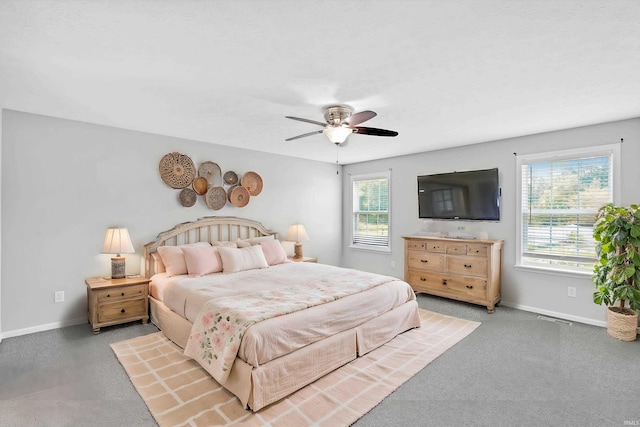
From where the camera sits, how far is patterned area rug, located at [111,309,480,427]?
6.91 ft

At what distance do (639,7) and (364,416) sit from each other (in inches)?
112

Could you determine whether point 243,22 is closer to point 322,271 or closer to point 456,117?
point 456,117

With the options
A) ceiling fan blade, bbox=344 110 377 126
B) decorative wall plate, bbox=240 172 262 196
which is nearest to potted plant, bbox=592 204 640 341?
ceiling fan blade, bbox=344 110 377 126

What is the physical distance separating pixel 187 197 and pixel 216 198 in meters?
0.42

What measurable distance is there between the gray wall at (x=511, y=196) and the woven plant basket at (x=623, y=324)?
1.17 feet

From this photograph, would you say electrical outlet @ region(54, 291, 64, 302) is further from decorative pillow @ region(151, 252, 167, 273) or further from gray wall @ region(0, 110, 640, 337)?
decorative pillow @ region(151, 252, 167, 273)

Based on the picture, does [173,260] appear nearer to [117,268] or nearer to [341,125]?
[117,268]

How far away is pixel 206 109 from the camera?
322cm

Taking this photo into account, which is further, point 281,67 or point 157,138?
point 157,138

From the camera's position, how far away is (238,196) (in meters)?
4.98

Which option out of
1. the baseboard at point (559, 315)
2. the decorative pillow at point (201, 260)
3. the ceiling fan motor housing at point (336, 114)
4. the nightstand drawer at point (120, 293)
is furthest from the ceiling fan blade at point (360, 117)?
the baseboard at point (559, 315)

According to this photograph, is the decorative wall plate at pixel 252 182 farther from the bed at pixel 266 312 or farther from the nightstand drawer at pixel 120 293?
the nightstand drawer at pixel 120 293

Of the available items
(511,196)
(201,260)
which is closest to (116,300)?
(201,260)

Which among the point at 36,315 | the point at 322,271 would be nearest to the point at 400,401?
the point at 322,271
